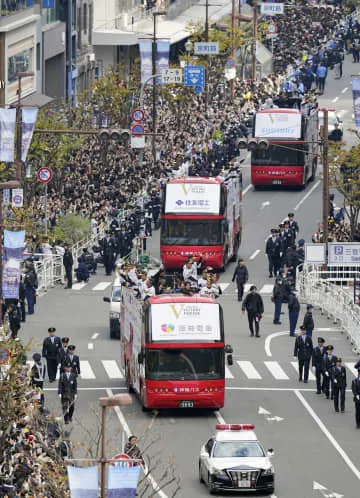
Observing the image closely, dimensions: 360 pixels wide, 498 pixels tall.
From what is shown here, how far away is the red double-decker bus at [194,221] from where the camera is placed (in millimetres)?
62406

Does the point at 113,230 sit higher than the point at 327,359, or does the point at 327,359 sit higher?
the point at 327,359

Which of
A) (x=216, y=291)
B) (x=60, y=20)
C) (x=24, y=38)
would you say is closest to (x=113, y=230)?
(x=216, y=291)

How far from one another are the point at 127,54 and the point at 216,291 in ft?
226

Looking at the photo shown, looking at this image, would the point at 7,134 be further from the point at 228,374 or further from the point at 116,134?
the point at 228,374

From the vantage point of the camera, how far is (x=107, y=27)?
116 meters

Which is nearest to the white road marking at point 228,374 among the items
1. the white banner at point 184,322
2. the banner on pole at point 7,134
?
the white banner at point 184,322

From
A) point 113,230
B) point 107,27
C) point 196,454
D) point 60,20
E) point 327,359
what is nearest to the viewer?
point 196,454

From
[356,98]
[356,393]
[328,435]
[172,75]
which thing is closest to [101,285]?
[356,98]

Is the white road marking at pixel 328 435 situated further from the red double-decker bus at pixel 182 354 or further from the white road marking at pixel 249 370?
the red double-decker bus at pixel 182 354

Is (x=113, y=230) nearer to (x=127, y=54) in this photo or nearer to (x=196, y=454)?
(x=196, y=454)

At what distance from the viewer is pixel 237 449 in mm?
35000

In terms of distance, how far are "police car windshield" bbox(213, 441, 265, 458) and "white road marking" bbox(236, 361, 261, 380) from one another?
12.2 metres

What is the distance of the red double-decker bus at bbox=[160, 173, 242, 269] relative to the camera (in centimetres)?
6241

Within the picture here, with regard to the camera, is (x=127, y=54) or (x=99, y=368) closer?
(x=99, y=368)
